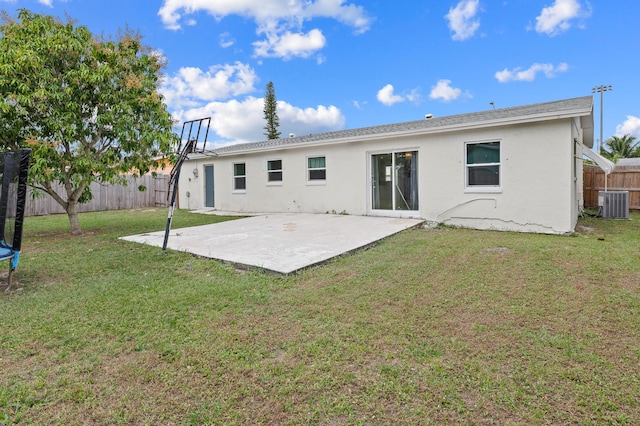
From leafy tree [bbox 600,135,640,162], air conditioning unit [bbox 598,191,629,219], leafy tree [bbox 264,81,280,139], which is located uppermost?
leafy tree [bbox 264,81,280,139]

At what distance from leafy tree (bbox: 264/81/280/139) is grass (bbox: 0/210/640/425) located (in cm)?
3959

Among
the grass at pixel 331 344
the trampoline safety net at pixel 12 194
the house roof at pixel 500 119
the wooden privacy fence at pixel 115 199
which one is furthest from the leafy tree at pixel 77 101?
the wooden privacy fence at pixel 115 199

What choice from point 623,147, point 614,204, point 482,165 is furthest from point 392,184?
point 623,147

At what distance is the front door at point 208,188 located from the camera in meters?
15.8

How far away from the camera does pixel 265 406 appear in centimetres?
212

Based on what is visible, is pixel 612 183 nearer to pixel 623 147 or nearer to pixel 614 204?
pixel 614 204

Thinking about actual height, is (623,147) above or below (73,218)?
above

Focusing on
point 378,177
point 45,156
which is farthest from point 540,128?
point 45,156

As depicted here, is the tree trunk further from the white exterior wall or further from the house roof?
the white exterior wall

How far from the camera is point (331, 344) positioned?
2.87 metres

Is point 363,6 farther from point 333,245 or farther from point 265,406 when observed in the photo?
point 265,406

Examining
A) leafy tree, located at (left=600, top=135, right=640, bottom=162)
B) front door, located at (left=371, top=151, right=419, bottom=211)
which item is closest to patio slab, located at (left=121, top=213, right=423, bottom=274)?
front door, located at (left=371, top=151, right=419, bottom=211)

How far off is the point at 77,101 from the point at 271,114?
36.7m

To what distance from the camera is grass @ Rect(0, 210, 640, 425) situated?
2.10 meters
